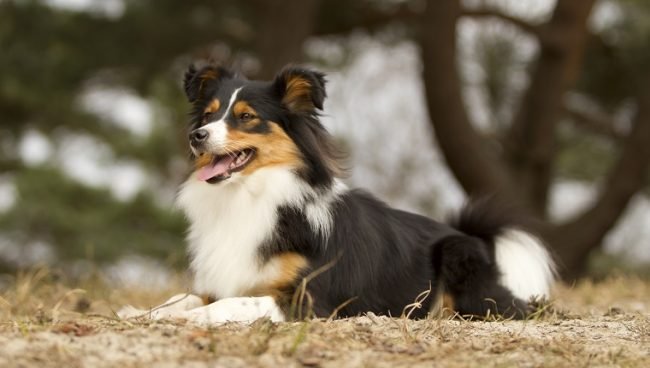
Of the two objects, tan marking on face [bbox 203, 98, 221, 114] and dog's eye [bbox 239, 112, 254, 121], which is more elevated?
tan marking on face [bbox 203, 98, 221, 114]

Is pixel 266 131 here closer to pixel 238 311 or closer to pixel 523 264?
pixel 238 311

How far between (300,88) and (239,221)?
72cm

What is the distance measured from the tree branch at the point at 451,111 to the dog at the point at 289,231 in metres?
4.21

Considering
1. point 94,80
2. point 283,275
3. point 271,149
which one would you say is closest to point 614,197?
point 94,80

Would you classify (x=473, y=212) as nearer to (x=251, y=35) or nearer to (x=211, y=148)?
(x=211, y=148)

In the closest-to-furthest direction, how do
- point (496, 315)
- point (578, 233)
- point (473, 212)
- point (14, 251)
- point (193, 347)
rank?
point (193, 347) < point (496, 315) < point (473, 212) < point (578, 233) < point (14, 251)

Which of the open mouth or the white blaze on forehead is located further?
the open mouth

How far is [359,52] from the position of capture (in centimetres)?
1216

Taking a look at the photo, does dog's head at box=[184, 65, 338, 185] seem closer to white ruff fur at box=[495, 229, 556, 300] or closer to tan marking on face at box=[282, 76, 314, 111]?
tan marking on face at box=[282, 76, 314, 111]

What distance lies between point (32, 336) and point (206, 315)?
76 centimetres

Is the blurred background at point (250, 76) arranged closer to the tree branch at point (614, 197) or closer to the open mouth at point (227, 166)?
the tree branch at point (614, 197)

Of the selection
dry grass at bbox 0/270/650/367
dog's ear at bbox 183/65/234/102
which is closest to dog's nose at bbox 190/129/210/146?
dog's ear at bbox 183/65/234/102

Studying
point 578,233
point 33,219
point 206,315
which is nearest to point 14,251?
point 33,219

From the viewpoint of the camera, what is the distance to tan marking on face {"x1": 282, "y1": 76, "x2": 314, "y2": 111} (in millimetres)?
4574
